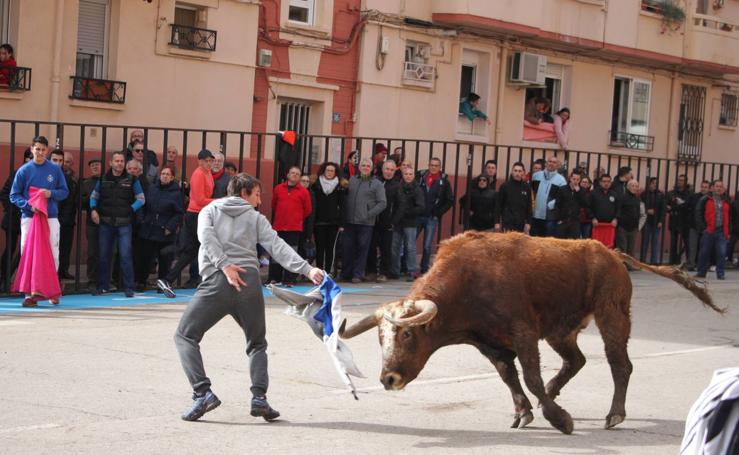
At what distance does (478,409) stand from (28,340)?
4.83 metres

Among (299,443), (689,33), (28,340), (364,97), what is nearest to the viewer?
(299,443)

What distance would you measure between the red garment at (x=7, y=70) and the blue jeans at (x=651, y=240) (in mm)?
12315

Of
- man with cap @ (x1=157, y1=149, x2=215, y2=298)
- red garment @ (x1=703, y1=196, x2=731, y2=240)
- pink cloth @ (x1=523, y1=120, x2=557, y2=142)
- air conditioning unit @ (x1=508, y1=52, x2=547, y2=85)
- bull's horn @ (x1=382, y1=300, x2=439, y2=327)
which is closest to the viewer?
bull's horn @ (x1=382, y1=300, x2=439, y2=327)

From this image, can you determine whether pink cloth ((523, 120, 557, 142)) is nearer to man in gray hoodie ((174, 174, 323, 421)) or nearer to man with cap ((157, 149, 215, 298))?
man with cap ((157, 149, 215, 298))

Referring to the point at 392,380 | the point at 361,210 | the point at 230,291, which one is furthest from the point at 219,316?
the point at 361,210

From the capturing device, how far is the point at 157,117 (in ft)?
70.8

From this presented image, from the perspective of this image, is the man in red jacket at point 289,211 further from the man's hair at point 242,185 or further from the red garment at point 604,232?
the man's hair at point 242,185

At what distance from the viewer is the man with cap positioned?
16.6 metres

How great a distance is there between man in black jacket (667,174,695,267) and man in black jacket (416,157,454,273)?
6.81 metres

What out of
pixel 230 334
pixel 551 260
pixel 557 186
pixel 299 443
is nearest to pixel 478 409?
pixel 551 260

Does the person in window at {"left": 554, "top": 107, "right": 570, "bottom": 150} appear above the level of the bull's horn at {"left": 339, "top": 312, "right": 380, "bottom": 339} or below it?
above

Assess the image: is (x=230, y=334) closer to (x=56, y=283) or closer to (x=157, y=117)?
(x=56, y=283)

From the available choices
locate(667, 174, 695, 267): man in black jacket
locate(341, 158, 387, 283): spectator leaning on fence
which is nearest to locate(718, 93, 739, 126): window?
locate(667, 174, 695, 267): man in black jacket

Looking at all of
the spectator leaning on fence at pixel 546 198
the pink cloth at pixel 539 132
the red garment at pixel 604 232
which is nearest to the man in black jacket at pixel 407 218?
the spectator leaning on fence at pixel 546 198
